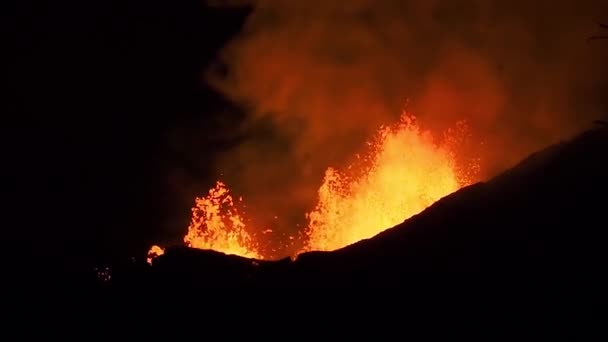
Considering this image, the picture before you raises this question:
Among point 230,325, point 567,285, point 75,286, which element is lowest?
point 567,285

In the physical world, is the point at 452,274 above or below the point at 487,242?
below

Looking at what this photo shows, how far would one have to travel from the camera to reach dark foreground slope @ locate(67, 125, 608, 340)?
2808cm

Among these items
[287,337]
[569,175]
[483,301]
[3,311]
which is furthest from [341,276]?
[3,311]

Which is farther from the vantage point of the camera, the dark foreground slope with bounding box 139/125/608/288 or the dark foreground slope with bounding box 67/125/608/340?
the dark foreground slope with bounding box 139/125/608/288

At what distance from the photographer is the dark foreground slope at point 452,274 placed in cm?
2808

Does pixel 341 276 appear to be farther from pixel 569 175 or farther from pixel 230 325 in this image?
pixel 569 175

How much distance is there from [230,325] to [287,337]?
3092mm

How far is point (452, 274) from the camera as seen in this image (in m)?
30.7

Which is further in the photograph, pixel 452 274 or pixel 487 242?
pixel 487 242

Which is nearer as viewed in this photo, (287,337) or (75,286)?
(287,337)

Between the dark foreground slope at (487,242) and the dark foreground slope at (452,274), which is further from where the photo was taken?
the dark foreground slope at (487,242)

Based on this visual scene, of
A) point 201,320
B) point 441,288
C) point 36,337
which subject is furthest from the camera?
point 36,337

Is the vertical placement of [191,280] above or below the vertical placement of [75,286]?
below

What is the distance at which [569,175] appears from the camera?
3322 centimetres
